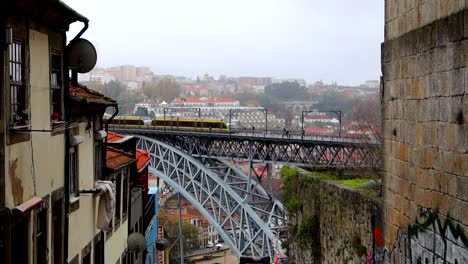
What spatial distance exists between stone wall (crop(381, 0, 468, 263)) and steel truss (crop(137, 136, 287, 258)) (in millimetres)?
35130

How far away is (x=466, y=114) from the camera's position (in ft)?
17.8

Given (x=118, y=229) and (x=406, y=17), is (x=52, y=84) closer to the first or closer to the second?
(x=406, y=17)

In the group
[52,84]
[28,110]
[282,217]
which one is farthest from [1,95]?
[282,217]

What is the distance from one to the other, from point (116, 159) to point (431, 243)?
26.2 feet

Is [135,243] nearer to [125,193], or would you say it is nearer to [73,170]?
[125,193]

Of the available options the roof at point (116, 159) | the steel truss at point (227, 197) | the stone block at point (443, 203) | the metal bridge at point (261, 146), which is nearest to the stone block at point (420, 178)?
the stone block at point (443, 203)

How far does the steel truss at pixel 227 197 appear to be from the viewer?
145 feet

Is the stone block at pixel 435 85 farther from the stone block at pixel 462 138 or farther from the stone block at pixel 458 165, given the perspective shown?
the stone block at pixel 458 165

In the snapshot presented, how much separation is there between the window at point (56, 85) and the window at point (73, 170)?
2.54ft

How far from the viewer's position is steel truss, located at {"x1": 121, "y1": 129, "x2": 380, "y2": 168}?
38.1m

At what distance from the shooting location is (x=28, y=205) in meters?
6.96

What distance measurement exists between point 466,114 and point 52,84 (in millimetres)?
4853

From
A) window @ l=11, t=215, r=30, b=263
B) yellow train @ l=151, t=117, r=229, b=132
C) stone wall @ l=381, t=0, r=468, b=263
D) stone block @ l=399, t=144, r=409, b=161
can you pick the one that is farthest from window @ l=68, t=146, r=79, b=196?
yellow train @ l=151, t=117, r=229, b=132

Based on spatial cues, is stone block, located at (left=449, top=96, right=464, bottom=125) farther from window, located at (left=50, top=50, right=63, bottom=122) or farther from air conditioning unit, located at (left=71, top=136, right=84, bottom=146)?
air conditioning unit, located at (left=71, top=136, right=84, bottom=146)
